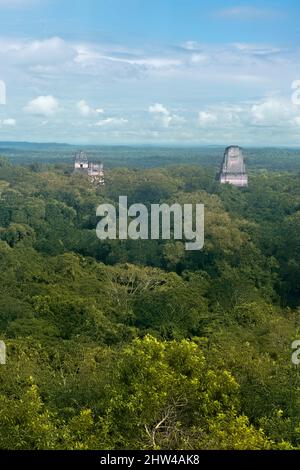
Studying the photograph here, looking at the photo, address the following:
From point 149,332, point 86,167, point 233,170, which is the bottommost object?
point 149,332

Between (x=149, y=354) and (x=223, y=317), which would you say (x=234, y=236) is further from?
(x=149, y=354)

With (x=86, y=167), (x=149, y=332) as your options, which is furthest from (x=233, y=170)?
(x=149, y=332)

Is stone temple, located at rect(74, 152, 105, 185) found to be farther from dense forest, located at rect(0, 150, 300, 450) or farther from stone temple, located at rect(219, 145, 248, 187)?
dense forest, located at rect(0, 150, 300, 450)

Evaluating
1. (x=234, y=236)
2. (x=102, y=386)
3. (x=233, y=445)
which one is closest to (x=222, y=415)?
(x=233, y=445)

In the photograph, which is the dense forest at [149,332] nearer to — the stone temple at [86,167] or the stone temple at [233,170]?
the stone temple at [233,170]

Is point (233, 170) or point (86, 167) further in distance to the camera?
point (86, 167)

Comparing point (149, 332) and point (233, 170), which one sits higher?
point (233, 170)

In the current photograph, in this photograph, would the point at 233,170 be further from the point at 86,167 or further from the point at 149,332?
the point at 149,332
